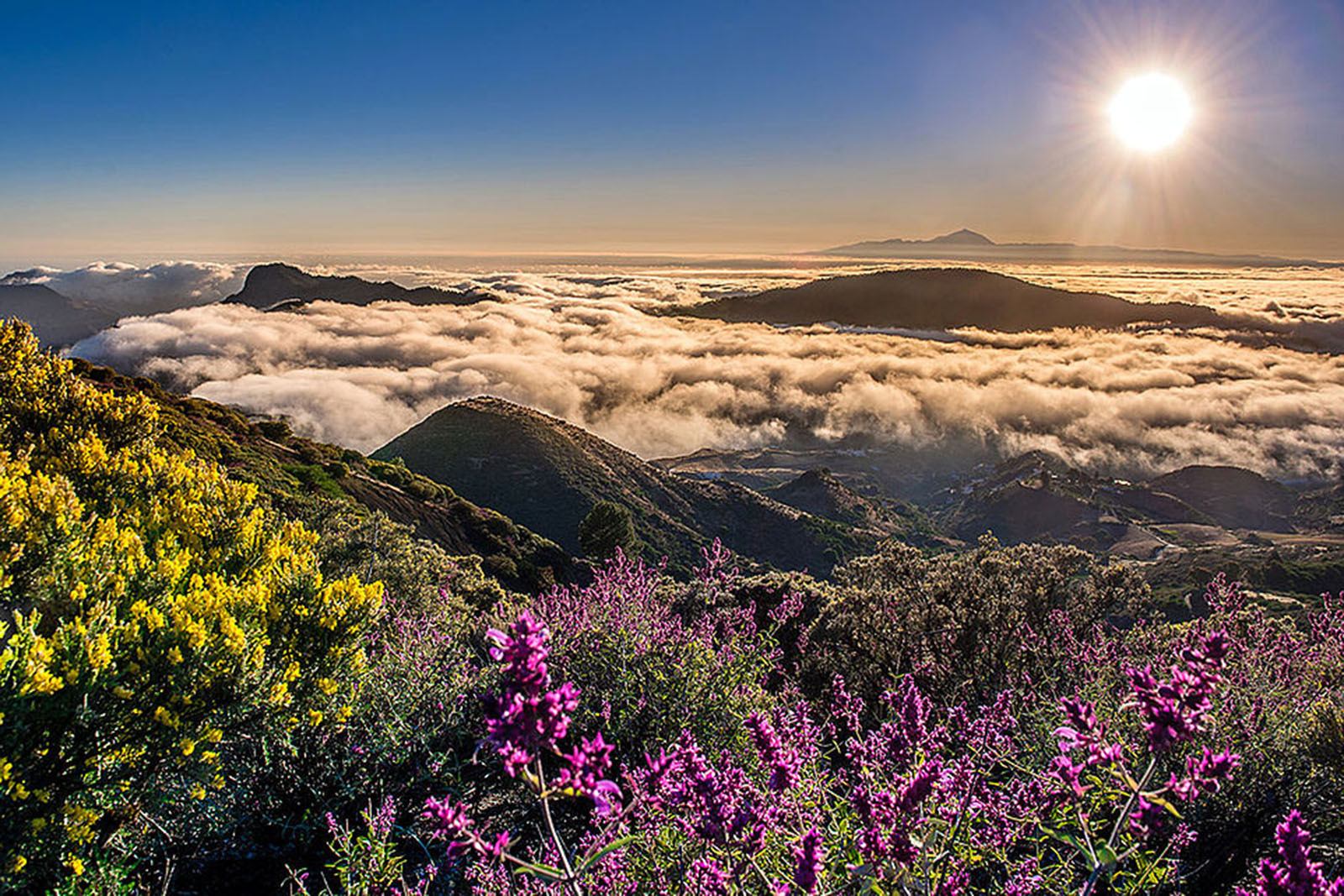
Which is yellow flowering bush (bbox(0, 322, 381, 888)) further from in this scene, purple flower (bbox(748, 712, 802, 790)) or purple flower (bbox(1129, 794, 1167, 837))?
purple flower (bbox(1129, 794, 1167, 837))

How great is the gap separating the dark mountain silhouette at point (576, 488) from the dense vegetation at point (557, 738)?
54.3 metres

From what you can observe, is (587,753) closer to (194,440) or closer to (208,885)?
(208,885)

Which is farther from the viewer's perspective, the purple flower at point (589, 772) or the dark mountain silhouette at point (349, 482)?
the dark mountain silhouette at point (349, 482)

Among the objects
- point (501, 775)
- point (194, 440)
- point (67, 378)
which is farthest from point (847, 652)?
point (194, 440)

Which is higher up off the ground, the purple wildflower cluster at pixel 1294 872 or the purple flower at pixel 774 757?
the purple wildflower cluster at pixel 1294 872

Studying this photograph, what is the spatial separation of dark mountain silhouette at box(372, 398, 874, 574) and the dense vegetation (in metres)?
54.3

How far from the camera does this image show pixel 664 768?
3.10 meters

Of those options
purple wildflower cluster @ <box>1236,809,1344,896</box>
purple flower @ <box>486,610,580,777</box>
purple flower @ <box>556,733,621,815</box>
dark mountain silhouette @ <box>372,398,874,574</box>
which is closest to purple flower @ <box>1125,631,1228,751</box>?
purple wildflower cluster @ <box>1236,809,1344,896</box>

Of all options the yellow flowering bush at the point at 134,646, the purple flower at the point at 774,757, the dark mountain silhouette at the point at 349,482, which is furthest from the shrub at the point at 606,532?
the purple flower at the point at 774,757

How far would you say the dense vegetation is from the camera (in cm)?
292

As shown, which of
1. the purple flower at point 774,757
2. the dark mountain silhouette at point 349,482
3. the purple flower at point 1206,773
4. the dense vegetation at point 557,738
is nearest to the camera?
the purple flower at point 1206,773

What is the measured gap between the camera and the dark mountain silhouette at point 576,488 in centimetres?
6881

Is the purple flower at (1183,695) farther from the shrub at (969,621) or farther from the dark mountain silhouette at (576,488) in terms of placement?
the dark mountain silhouette at (576,488)

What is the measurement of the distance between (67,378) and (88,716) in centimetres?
1035
